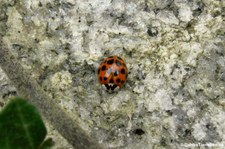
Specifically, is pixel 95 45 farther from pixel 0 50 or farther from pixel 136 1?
pixel 0 50

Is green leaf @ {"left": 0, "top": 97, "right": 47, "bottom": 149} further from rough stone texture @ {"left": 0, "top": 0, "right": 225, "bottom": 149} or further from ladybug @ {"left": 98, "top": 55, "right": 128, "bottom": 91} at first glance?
ladybug @ {"left": 98, "top": 55, "right": 128, "bottom": 91}

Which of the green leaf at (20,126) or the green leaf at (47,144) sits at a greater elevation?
the green leaf at (20,126)

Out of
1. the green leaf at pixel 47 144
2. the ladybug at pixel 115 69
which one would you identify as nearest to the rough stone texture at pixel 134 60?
the ladybug at pixel 115 69

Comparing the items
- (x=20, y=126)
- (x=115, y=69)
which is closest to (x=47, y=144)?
(x=20, y=126)

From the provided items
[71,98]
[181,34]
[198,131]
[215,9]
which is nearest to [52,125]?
[71,98]

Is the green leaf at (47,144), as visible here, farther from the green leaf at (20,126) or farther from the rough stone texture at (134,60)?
the rough stone texture at (134,60)
